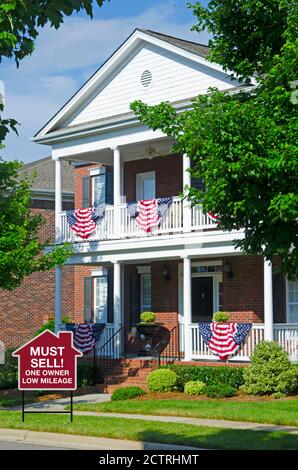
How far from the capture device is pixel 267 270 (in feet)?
74.8

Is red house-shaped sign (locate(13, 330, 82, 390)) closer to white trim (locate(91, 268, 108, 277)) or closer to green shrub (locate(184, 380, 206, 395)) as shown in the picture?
green shrub (locate(184, 380, 206, 395))

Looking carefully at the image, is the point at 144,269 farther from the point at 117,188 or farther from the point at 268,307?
the point at 268,307

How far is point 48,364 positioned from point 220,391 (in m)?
6.16

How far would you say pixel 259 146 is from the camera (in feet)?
40.3

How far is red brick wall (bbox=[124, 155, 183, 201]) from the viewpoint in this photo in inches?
Answer: 1095

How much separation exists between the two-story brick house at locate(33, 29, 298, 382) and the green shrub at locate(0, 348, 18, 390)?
215 centimetres

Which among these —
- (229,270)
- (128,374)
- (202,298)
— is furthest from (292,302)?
(128,374)

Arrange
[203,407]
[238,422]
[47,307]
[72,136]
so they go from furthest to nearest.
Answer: [47,307]
[72,136]
[203,407]
[238,422]

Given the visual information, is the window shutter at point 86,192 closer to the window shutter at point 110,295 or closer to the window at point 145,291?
the window shutter at point 110,295

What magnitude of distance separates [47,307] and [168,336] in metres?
10.7

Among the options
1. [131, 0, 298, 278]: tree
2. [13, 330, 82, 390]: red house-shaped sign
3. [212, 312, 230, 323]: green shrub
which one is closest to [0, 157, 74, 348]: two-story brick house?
[212, 312, 230, 323]: green shrub

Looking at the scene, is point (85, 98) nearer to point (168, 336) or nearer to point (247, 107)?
point (168, 336)

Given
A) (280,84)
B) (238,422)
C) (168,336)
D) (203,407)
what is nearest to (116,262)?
(168,336)

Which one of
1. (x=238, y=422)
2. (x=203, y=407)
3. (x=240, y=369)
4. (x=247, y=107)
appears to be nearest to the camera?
(x=247, y=107)
